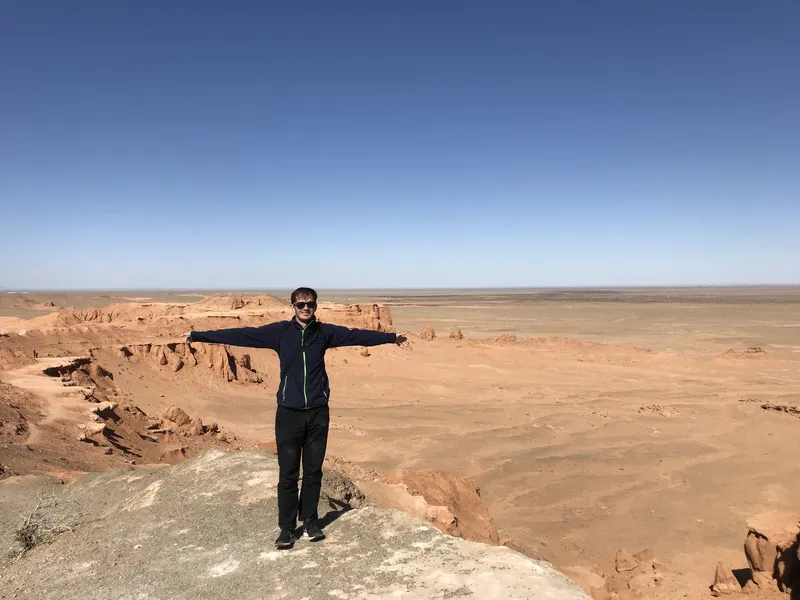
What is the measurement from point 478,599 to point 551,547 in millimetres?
6453

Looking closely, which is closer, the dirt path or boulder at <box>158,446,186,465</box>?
boulder at <box>158,446,186,465</box>

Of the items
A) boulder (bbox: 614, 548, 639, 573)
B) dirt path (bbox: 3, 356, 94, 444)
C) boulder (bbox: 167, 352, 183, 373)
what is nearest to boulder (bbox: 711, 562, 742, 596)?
boulder (bbox: 614, 548, 639, 573)

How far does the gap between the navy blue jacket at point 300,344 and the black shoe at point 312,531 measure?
3.05 feet

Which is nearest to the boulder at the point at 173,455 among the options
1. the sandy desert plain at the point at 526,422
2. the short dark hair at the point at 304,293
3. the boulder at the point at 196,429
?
the sandy desert plain at the point at 526,422

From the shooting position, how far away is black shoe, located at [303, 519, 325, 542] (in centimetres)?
380

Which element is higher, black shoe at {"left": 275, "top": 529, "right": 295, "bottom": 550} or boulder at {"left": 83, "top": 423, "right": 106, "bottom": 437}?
black shoe at {"left": 275, "top": 529, "right": 295, "bottom": 550}

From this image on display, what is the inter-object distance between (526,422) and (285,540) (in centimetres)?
1309

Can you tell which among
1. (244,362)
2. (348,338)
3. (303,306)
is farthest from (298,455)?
(244,362)

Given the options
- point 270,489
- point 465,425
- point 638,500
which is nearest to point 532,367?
point 465,425

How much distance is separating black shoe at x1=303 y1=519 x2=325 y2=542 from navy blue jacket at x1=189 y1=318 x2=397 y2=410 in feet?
3.05

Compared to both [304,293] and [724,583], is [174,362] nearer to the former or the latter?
[304,293]

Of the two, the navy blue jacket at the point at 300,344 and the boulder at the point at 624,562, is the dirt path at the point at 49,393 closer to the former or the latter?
the navy blue jacket at the point at 300,344

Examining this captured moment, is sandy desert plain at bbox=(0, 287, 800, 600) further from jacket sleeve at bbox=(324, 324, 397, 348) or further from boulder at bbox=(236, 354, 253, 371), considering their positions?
jacket sleeve at bbox=(324, 324, 397, 348)

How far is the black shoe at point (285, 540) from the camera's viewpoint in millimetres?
3711
